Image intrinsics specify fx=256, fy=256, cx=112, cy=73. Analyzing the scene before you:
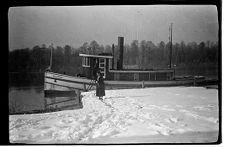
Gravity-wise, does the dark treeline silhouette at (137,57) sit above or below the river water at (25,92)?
above

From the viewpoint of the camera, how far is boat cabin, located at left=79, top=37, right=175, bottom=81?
172 centimetres

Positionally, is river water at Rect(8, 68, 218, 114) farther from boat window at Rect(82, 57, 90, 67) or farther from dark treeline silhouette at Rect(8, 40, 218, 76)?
boat window at Rect(82, 57, 90, 67)

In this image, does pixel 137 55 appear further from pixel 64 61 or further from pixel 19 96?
pixel 19 96

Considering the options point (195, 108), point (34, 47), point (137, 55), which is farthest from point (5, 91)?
point (195, 108)

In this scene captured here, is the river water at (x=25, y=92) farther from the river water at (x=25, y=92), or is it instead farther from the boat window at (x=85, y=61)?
the boat window at (x=85, y=61)

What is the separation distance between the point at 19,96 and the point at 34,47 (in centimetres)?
34

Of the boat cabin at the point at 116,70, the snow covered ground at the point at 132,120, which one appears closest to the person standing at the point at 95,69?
the boat cabin at the point at 116,70

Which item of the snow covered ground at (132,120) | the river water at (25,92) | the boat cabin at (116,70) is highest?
the boat cabin at (116,70)

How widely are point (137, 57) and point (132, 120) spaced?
424mm

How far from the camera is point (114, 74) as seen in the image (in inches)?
68.7

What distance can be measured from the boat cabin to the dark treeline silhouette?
34mm

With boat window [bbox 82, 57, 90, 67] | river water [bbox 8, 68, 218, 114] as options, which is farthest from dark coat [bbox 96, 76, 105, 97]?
river water [bbox 8, 68, 218, 114]

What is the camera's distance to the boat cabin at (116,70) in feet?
5.65

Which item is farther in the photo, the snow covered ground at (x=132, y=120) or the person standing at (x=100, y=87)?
the person standing at (x=100, y=87)
